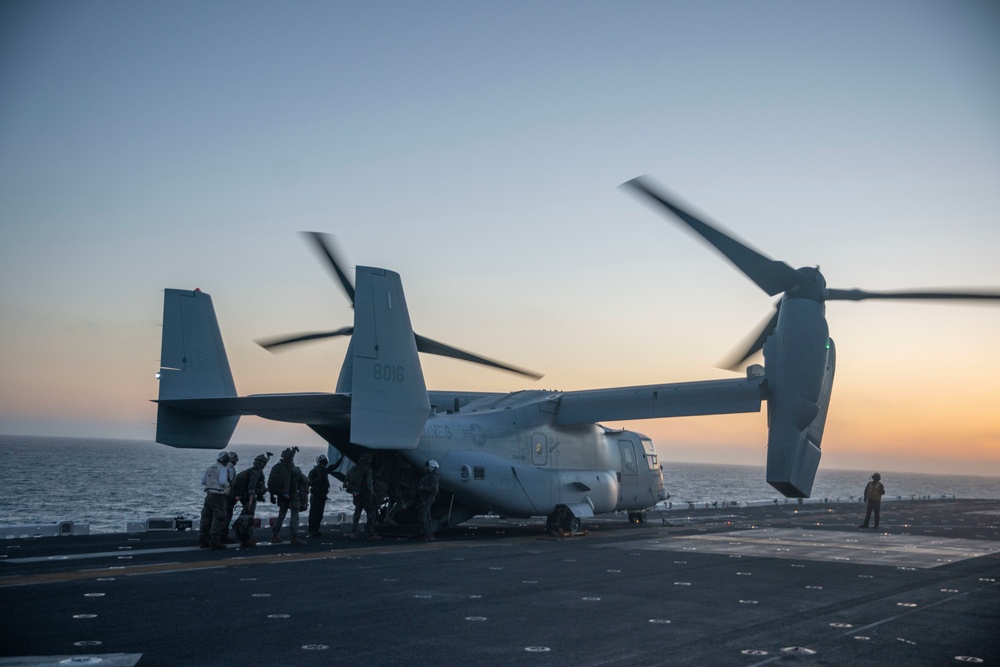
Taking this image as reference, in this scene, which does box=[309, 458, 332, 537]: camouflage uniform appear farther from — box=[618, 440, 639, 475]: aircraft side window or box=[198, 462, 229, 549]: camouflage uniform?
box=[618, 440, 639, 475]: aircraft side window

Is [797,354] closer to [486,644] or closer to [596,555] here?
[596,555]

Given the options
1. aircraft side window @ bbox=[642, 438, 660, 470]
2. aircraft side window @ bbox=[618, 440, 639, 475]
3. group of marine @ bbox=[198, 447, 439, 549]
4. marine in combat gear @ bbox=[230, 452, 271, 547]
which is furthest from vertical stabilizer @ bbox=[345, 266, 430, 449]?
aircraft side window @ bbox=[642, 438, 660, 470]

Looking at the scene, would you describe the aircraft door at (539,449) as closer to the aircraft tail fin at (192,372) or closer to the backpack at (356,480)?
the backpack at (356,480)

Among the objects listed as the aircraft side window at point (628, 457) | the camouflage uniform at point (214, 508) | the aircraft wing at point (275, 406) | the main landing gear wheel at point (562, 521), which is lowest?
the main landing gear wheel at point (562, 521)

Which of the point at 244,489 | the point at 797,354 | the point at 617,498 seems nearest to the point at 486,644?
the point at 797,354

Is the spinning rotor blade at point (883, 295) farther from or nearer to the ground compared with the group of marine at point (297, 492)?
farther from the ground

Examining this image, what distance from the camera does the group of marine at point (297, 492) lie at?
17109mm

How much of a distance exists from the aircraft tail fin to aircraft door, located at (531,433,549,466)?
327 inches

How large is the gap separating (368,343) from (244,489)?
4.16m

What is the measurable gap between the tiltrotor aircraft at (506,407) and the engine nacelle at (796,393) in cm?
2

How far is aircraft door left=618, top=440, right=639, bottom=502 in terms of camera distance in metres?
27.3

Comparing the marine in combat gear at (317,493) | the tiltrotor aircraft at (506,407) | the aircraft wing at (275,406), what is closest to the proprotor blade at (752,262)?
the tiltrotor aircraft at (506,407)

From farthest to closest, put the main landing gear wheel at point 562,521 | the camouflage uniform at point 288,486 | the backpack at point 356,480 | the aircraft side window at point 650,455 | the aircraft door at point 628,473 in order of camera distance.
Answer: the aircraft side window at point 650,455, the aircraft door at point 628,473, the main landing gear wheel at point 562,521, the backpack at point 356,480, the camouflage uniform at point 288,486

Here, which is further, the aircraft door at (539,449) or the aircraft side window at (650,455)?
the aircraft side window at (650,455)
